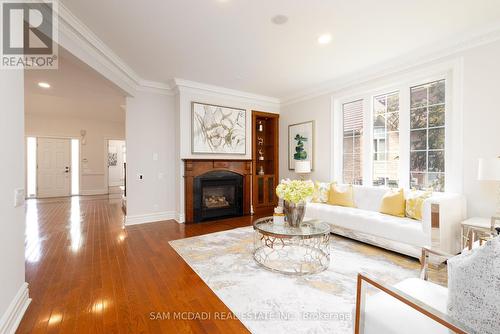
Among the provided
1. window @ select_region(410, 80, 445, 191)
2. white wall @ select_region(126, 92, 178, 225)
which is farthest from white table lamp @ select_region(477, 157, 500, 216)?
white wall @ select_region(126, 92, 178, 225)

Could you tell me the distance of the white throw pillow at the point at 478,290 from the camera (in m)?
0.86

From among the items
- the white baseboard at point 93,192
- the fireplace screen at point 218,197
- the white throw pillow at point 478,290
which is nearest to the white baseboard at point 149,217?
the fireplace screen at point 218,197

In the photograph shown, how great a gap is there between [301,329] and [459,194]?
2.90 meters

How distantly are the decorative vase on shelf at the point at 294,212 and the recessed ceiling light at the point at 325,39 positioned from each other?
7.11 feet

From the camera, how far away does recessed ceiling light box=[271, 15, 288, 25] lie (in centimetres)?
261

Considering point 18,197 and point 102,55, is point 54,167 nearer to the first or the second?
point 102,55

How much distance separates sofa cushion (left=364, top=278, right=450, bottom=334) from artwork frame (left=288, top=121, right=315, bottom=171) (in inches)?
154

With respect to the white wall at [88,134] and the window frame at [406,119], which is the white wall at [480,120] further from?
the white wall at [88,134]

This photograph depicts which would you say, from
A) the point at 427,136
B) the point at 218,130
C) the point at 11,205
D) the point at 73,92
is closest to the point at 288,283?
the point at 11,205

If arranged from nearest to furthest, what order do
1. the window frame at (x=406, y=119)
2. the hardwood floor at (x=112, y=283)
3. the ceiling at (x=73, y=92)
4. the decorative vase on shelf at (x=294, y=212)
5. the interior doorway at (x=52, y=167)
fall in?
1. the hardwood floor at (x=112, y=283)
2. the decorative vase on shelf at (x=294, y=212)
3. the window frame at (x=406, y=119)
4. the ceiling at (x=73, y=92)
5. the interior doorway at (x=52, y=167)

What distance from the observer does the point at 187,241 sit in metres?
3.57

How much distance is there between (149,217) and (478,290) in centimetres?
488

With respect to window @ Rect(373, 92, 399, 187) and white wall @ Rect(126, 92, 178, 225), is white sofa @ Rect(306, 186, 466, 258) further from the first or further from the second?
white wall @ Rect(126, 92, 178, 225)

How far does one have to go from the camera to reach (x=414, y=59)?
3.51 m
